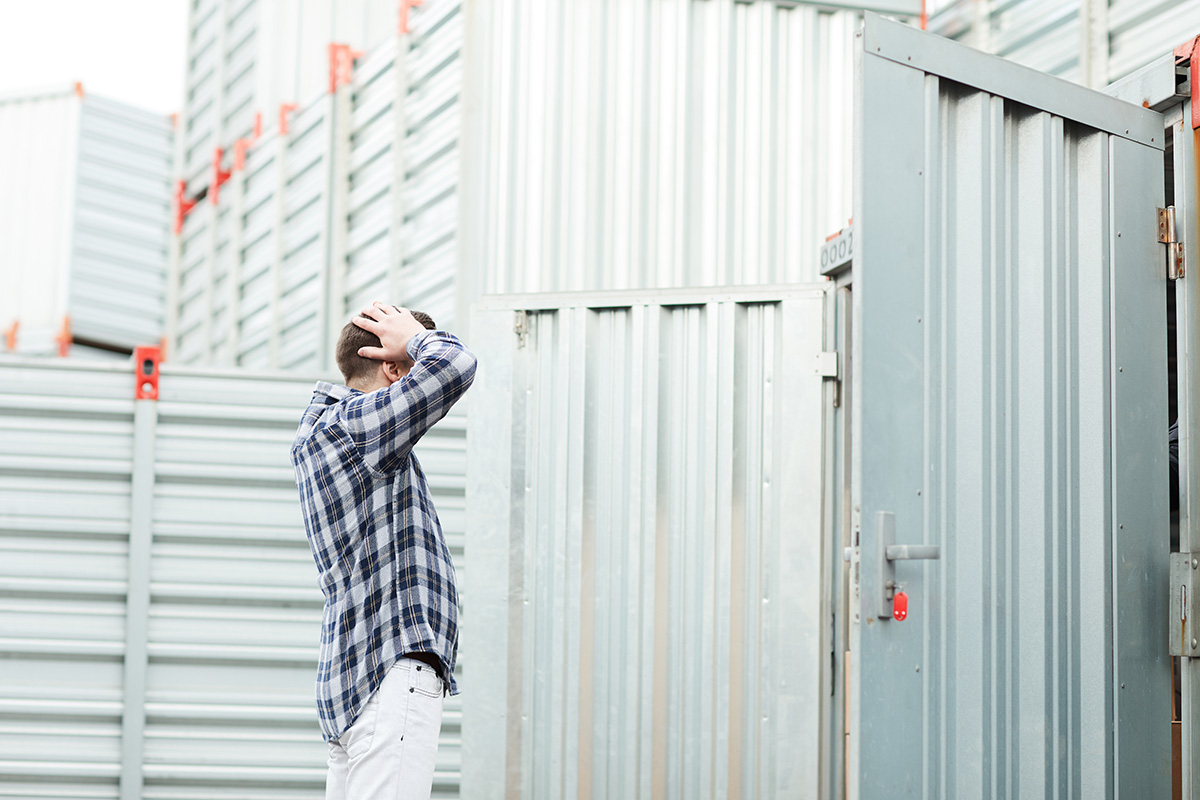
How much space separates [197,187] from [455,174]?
513 cm

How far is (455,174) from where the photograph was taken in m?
5.35

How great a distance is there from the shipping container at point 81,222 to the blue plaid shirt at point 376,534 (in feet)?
28.4

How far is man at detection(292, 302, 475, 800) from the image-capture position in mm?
2453

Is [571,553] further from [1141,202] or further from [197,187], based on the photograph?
[197,187]

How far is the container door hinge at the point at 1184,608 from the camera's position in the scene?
9.60 feet

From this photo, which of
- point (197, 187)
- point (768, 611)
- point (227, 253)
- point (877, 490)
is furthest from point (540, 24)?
point (197, 187)

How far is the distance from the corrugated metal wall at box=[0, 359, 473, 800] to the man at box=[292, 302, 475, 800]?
198 cm

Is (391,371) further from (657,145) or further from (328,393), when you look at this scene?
(657,145)

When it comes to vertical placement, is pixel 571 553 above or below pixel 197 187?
below

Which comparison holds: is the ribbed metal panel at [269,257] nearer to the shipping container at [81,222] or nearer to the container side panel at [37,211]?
the shipping container at [81,222]

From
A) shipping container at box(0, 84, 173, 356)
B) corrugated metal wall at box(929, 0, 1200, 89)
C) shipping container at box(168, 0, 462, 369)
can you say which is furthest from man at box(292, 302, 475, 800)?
shipping container at box(0, 84, 173, 356)

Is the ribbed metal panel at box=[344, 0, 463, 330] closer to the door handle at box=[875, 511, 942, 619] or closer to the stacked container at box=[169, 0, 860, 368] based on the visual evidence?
the stacked container at box=[169, 0, 860, 368]

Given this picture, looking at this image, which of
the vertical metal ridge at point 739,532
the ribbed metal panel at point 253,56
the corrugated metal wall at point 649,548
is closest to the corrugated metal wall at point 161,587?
the corrugated metal wall at point 649,548

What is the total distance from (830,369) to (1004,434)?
0.88 metres
